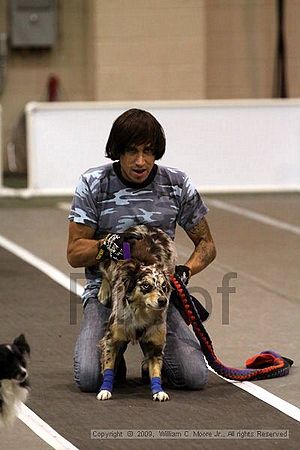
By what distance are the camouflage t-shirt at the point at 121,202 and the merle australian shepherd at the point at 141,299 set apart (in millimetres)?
163

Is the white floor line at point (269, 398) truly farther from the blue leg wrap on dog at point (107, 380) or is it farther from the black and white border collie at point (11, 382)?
the black and white border collie at point (11, 382)

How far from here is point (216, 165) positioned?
535 inches

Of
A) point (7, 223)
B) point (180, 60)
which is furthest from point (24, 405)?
point (180, 60)

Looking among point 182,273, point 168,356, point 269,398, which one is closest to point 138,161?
point 182,273

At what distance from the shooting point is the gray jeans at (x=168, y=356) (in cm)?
585

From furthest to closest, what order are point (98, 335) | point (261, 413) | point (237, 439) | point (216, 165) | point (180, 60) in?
point (180, 60), point (216, 165), point (98, 335), point (261, 413), point (237, 439)

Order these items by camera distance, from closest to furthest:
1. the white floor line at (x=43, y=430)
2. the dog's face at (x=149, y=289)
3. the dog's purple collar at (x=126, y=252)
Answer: the white floor line at (x=43, y=430)
the dog's face at (x=149, y=289)
the dog's purple collar at (x=126, y=252)

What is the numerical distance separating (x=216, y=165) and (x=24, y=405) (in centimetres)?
811

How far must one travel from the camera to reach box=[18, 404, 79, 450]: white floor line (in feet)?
16.7

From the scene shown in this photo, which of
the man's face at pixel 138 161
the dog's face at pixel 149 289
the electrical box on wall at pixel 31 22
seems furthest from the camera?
the electrical box on wall at pixel 31 22

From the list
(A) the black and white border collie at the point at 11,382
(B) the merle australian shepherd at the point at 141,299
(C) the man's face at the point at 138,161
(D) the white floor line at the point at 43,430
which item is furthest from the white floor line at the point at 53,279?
(C) the man's face at the point at 138,161

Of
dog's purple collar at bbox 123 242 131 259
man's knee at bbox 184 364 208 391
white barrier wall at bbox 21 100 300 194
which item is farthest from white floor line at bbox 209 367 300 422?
white barrier wall at bbox 21 100 300 194

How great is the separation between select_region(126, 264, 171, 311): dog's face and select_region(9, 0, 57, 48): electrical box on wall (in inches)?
440

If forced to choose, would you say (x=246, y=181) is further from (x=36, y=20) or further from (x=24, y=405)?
(x=24, y=405)
